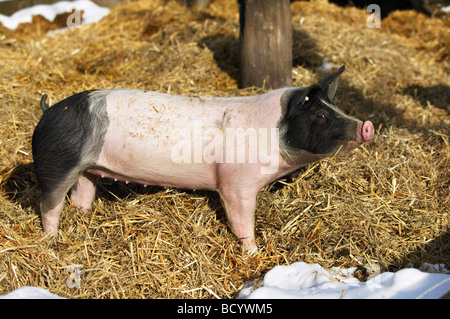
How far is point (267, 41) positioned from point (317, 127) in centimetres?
193

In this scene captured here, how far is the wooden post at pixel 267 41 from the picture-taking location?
Answer: 459 centimetres

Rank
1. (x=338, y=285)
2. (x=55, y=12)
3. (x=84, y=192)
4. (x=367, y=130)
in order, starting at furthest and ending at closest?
1. (x=55, y=12)
2. (x=84, y=192)
3. (x=367, y=130)
4. (x=338, y=285)

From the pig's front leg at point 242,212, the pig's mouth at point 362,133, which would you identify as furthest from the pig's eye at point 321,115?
the pig's front leg at point 242,212

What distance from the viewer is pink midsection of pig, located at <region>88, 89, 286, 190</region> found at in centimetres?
303

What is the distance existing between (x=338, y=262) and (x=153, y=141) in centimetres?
153

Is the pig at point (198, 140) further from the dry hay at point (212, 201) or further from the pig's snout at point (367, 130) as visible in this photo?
the dry hay at point (212, 201)

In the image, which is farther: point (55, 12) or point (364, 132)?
point (55, 12)

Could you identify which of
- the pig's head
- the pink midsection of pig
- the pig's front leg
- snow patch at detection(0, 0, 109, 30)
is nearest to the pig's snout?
the pig's head

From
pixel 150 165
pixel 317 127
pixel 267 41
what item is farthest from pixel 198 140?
pixel 267 41

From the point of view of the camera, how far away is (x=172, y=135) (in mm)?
3035

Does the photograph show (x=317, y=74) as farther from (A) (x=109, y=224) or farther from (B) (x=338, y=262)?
(A) (x=109, y=224)

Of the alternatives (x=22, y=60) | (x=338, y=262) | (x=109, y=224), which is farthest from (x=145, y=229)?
(x=22, y=60)

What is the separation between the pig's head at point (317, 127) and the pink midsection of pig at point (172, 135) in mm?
140

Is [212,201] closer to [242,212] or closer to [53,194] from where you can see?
[242,212]
